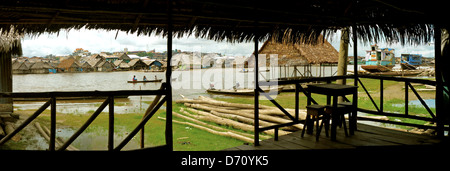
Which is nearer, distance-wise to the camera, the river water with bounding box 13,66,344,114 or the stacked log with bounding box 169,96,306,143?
the stacked log with bounding box 169,96,306,143

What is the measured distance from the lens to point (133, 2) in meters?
3.00

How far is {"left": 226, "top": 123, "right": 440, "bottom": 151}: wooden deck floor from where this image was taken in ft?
11.7

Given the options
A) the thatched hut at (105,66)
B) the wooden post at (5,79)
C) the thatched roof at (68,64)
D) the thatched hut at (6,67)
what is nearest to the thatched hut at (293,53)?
the thatched hut at (6,67)

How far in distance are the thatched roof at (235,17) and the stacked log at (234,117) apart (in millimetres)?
3541

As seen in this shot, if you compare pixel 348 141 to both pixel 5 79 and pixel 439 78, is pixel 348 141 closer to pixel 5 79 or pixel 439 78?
pixel 439 78

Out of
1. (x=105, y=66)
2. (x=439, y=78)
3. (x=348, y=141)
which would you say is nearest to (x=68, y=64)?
(x=105, y=66)

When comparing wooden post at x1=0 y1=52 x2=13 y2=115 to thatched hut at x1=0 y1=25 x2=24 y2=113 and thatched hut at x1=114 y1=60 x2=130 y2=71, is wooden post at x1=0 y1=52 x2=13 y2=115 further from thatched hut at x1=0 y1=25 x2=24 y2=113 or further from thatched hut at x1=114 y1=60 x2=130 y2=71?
thatched hut at x1=114 y1=60 x2=130 y2=71

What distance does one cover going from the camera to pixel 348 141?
381 centimetres

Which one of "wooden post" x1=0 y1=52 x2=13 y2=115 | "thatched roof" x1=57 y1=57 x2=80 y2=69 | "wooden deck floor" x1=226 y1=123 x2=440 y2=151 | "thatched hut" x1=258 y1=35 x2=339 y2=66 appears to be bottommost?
"wooden deck floor" x1=226 y1=123 x2=440 y2=151

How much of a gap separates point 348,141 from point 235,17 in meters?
2.23

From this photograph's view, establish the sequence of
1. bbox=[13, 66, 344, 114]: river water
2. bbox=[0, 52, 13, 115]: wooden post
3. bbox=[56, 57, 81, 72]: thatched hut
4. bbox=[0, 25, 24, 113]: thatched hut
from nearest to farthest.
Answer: bbox=[0, 25, 24, 113]: thatched hut
bbox=[0, 52, 13, 115]: wooden post
bbox=[13, 66, 344, 114]: river water
bbox=[56, 57, 81, 72]: thatched hut

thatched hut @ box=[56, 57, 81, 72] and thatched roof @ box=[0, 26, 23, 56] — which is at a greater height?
thatched hut @ box=[56, 57, 81, 72]

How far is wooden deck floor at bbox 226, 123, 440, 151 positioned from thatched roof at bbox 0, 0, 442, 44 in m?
1.46

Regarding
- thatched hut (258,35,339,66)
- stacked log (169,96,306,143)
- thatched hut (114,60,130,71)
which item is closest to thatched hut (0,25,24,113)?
stacked log (169,96,306,143)
